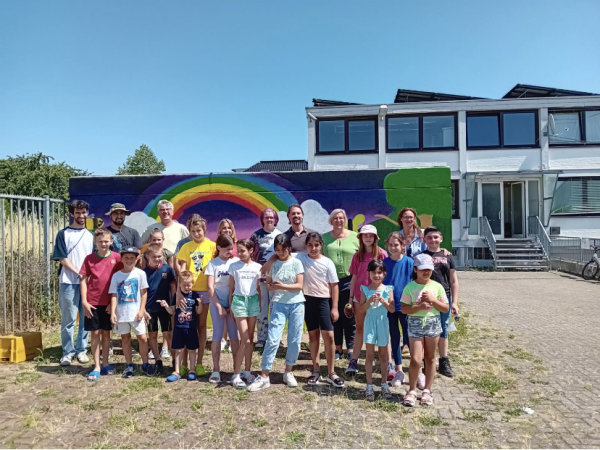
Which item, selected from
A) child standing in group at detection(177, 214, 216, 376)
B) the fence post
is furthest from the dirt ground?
the fence post

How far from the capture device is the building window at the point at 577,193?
17.9 m

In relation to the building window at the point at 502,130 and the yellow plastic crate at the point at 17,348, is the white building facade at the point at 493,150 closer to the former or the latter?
the building window at the point at 502,130

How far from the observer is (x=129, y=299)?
4.89 meters

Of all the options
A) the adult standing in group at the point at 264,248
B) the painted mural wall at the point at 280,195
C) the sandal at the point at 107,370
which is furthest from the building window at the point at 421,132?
the sandal at the point at 107,370

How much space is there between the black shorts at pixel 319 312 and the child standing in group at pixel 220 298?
2.91 feet

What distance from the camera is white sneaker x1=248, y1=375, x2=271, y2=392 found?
4484 millimetres

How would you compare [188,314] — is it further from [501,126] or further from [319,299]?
[501,126]

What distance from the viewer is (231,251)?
500 cm

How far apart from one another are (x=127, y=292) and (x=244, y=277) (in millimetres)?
1416

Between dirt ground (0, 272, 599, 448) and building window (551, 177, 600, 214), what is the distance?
1502 cm

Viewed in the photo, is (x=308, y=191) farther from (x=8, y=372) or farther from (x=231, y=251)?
(x=8, y=372)

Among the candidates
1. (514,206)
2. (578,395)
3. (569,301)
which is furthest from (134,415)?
(514,206)

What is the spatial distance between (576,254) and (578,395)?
1323 centimetres

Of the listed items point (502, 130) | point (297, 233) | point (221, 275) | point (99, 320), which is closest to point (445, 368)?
point (297, 233)
